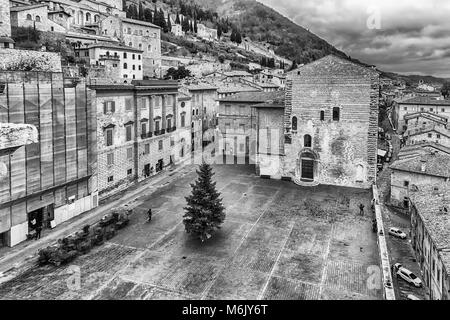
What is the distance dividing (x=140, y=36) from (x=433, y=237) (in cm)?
9219

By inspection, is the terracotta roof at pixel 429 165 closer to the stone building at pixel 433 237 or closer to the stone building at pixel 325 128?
the stone building at pixel 325 128

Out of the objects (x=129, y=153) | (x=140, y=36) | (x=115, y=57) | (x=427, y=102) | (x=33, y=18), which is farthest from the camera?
(x=140, y=36)

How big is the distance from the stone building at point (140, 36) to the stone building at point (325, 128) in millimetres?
59593

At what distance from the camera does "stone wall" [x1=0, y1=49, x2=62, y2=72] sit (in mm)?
30844

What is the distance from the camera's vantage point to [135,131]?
1378 inches

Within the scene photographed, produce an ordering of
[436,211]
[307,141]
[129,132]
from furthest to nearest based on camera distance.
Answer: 1. [307,141]
2. [129,132]
3. [436,211]

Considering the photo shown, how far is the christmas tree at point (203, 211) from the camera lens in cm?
2250

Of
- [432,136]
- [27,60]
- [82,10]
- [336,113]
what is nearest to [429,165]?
[336,113]

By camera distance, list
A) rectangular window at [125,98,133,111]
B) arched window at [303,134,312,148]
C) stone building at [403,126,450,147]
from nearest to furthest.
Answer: rectangular window at [125,98,133,111] < arched window at [303,134,312,148] < stone building at [403,126,450,147]

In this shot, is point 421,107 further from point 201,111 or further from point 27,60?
point 27,60

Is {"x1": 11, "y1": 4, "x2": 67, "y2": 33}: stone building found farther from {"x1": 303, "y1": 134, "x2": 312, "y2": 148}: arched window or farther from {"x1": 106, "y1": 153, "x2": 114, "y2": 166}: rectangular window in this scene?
{"x1": 303, "y1": 134, "x2": 312, "y2": 148}: arched window

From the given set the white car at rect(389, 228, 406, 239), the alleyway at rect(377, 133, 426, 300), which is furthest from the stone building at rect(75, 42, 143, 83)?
the white car at rect(389, 228, 406, 239)

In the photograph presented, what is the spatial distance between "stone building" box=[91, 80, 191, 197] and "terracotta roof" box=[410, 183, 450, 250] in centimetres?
2273

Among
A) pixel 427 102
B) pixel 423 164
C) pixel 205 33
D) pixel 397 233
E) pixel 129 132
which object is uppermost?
pixel 205 33
